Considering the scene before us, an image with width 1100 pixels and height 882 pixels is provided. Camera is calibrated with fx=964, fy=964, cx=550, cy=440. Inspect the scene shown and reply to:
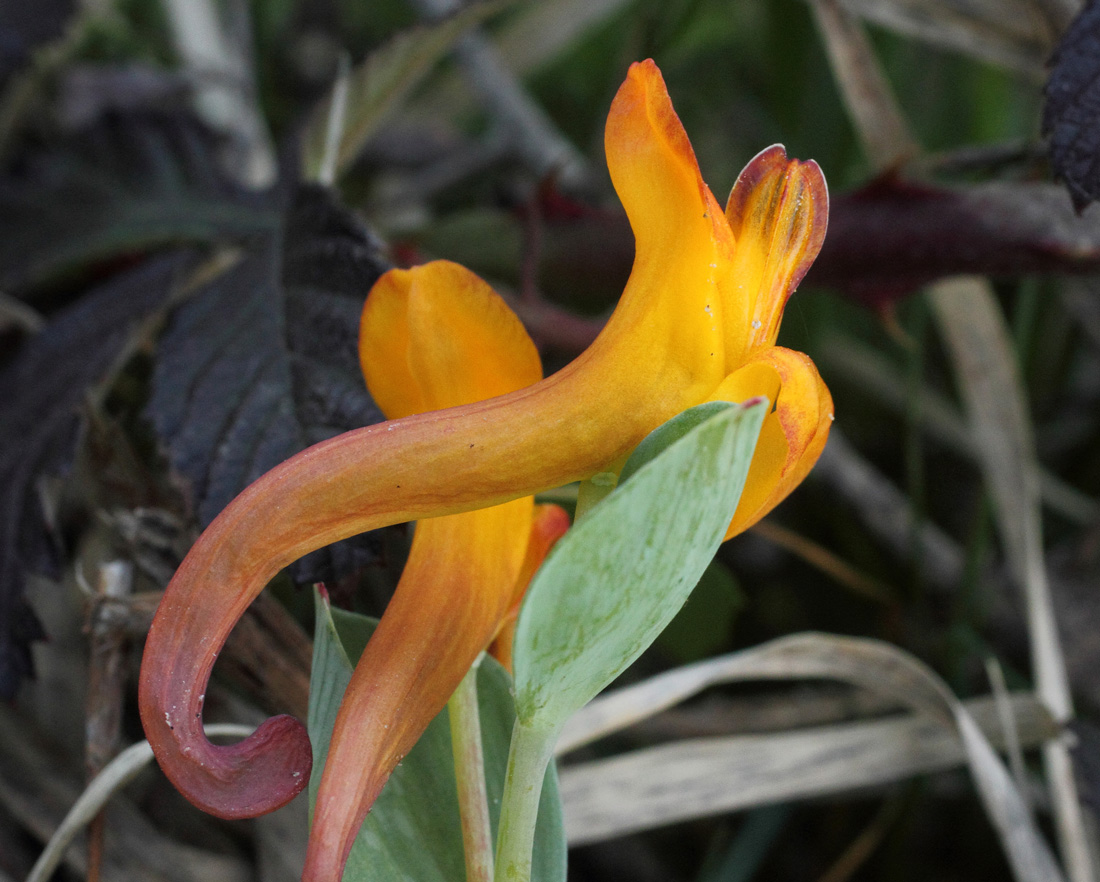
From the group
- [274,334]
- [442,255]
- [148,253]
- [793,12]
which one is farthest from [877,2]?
[148,253]

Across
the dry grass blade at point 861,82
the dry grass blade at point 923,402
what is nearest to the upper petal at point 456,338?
the dry grass blade at point 861,82

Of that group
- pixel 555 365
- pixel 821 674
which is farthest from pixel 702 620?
pixel 555 365

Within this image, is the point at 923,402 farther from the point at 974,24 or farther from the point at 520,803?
the point at 520,803

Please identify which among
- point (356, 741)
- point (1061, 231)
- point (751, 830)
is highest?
point (356, 741)

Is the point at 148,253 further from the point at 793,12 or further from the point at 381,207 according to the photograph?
the point at 793,12

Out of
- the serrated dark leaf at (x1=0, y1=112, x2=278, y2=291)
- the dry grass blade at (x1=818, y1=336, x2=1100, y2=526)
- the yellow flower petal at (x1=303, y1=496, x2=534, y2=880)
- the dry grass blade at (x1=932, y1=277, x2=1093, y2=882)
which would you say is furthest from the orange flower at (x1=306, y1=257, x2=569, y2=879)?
the dry grass blade at (x1=818, y1=336, x2=1100, y2=526)

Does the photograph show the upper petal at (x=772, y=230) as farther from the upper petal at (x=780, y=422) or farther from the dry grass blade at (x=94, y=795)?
the dry grass blade at (x=94, y=795)

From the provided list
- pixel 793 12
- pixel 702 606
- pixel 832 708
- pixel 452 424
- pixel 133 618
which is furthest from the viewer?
pixel 793 12
